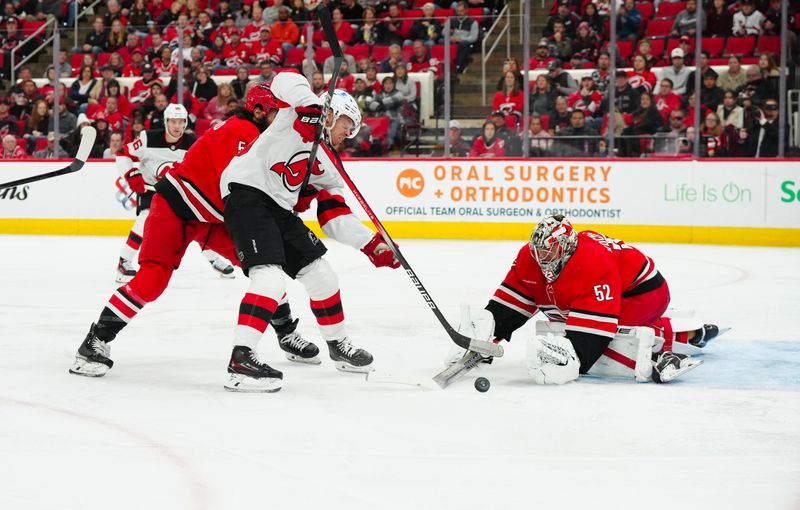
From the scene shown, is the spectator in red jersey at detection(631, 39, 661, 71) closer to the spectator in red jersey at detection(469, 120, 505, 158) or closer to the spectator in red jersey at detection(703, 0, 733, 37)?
the spectator in red jersey at detection(703, 0, 733, 37)

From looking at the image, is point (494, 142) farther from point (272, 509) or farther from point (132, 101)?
point (272, 509)

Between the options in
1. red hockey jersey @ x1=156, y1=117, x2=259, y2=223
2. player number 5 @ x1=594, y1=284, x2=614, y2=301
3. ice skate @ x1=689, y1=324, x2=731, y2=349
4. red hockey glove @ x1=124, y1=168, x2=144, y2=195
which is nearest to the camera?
player number 5 @ x1=594, y1=284, x2=614, y2=301

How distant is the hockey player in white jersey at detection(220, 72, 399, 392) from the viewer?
364cm

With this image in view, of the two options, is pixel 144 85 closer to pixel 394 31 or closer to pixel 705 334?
pixel 394 31

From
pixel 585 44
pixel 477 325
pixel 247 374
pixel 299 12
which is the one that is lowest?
pixel 247 374

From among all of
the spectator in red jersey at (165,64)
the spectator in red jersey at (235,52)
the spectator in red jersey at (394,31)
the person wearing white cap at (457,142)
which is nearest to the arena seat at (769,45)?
the person wearing white cap at (457,142)

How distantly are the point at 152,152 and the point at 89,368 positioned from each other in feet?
11.6

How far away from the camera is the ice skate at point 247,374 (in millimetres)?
3623

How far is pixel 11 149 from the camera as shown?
1114 cm

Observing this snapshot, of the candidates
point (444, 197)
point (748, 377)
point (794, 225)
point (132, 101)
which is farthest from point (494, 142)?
point (748, 377)

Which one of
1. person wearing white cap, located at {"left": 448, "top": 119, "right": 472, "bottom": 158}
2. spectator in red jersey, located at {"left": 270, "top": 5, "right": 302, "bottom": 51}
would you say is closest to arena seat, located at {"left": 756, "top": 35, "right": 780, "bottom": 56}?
person wearing white cap, located at {"left": 448, "top": 119, "right": 472, "bottom": 158}

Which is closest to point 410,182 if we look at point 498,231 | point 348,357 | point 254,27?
point 498,231

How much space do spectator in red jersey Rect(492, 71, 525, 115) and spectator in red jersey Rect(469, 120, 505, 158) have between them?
0.19 meters

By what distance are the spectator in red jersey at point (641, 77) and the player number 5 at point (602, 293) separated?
6.36 metres
